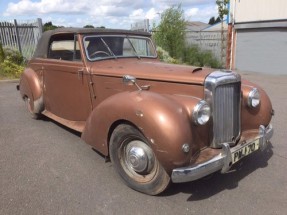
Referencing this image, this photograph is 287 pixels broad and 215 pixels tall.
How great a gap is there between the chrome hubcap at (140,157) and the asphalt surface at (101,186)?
0.28 metres

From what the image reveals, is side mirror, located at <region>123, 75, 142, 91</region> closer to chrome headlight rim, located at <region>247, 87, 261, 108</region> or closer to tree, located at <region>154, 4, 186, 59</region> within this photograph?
chrome headlight rim, located at <region>247, 87, 261, 108</region>

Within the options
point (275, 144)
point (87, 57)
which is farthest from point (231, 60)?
point (87, 57)

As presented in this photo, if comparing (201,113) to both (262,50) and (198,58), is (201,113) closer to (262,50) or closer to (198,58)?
(262,50)

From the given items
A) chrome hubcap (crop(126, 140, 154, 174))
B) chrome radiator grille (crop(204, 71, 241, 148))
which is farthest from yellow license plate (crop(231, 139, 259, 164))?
chrome hubcap (crop(126, 140, 154, 174))

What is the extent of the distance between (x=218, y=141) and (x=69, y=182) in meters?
1.74

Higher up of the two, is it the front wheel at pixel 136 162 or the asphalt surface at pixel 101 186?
the front wheel at pixel 136 162

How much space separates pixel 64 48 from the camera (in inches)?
201

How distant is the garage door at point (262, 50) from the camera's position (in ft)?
42.0

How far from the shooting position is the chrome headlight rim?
381cm

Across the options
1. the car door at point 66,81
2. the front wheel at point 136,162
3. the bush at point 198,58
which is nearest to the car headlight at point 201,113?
the front wheel at point 136,162

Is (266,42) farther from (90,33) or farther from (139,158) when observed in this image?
(139,158)

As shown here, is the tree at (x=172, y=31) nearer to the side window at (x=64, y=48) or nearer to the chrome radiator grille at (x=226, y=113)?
the side window at (x=64, y=48)

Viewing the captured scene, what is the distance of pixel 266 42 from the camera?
13.4 metres

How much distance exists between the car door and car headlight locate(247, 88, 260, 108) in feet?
6.96
